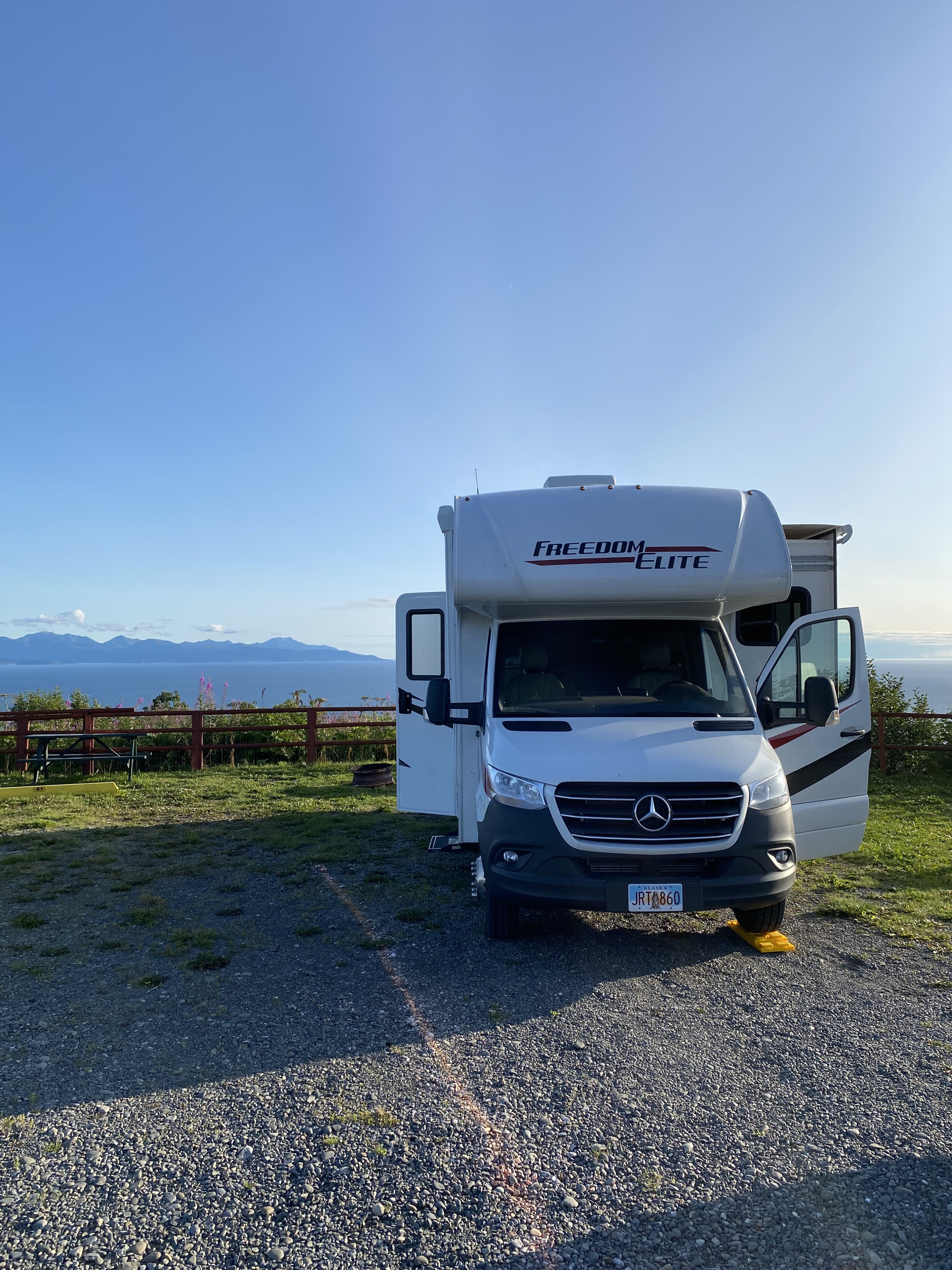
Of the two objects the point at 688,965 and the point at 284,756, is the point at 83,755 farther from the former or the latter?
the point at 688,965

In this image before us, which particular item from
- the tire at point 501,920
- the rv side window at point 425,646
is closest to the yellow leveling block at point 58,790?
the rv side window at point 425,646

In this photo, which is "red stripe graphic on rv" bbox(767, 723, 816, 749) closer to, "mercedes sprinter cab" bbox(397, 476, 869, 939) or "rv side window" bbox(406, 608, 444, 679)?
"mercedes sprinter cab" bbox(397, 476, 869, 939)

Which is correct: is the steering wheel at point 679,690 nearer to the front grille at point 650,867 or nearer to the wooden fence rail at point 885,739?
the front grille at point 650,867

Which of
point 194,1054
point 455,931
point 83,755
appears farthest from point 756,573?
point 83,755

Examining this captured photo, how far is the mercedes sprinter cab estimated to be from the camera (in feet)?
15.8

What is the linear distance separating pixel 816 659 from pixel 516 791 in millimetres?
2951

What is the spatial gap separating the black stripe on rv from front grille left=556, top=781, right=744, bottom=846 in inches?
69.1

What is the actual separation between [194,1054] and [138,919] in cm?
255

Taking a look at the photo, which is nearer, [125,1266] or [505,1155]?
[125,1266]

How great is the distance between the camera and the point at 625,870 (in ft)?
15.8

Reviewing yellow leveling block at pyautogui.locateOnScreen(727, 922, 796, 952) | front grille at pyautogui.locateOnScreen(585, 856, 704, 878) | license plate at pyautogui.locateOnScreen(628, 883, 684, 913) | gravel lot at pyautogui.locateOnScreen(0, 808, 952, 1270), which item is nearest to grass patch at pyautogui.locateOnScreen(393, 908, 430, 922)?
gravel lot at pyautogui.locateOnScreen(0, 808, 952, 1270)

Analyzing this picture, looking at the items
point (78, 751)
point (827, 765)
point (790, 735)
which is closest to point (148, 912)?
point (790, 735)

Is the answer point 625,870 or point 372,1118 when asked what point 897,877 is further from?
point 372,1118

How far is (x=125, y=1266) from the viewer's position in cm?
250
